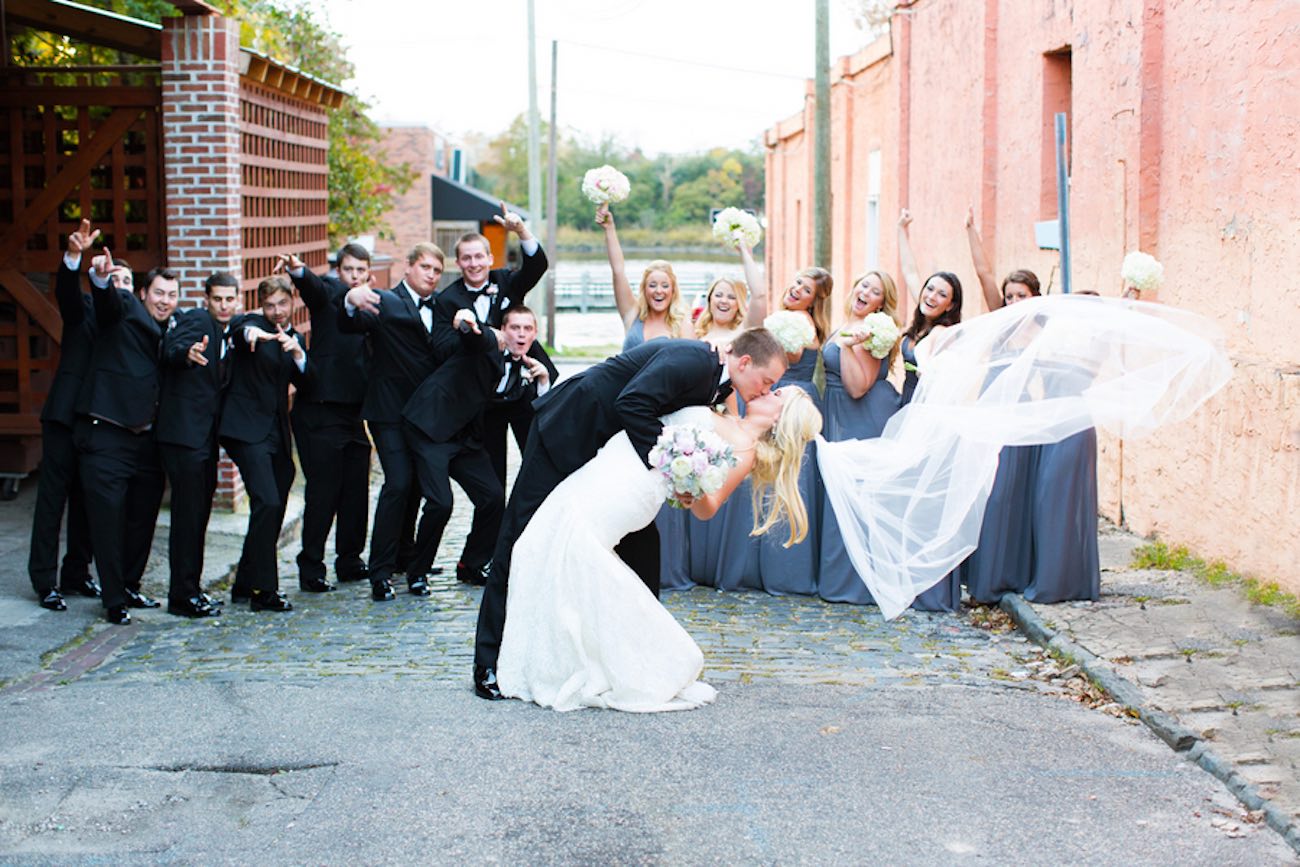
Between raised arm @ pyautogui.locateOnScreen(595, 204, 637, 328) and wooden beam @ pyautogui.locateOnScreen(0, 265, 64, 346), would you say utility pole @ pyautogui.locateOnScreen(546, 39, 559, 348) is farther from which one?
raised arm @ pyautogui.locateOnScreen(595, 204, 637, 328)

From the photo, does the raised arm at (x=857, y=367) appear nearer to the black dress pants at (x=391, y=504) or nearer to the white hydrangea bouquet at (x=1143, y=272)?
the white hydrangea bouquet at (x=1143, y=272)

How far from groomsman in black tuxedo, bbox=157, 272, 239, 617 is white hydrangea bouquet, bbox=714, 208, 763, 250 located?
329 cm

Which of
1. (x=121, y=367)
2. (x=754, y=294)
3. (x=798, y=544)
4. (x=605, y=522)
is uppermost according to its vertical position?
(x=754, y=294)

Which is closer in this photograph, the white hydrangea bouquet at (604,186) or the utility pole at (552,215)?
the white hydrangea bouquet at (604,186)

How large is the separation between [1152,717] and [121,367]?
19.3ft

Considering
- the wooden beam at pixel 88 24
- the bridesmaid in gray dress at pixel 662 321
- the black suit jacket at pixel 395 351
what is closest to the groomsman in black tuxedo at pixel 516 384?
the black suit jacket at pixel 395 351

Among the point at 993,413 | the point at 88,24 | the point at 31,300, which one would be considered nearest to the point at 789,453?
the point at 993,413

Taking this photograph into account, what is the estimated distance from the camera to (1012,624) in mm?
8805

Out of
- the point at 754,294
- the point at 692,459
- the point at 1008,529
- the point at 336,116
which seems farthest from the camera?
the point at 336,116

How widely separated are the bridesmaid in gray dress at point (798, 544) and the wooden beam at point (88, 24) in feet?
19.7

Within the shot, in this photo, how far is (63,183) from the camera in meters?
12.2

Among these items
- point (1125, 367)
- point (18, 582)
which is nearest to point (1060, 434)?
point (1125, 367)

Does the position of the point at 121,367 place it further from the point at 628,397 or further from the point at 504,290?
the point at 628,397

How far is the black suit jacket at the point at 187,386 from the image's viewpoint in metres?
8.88
